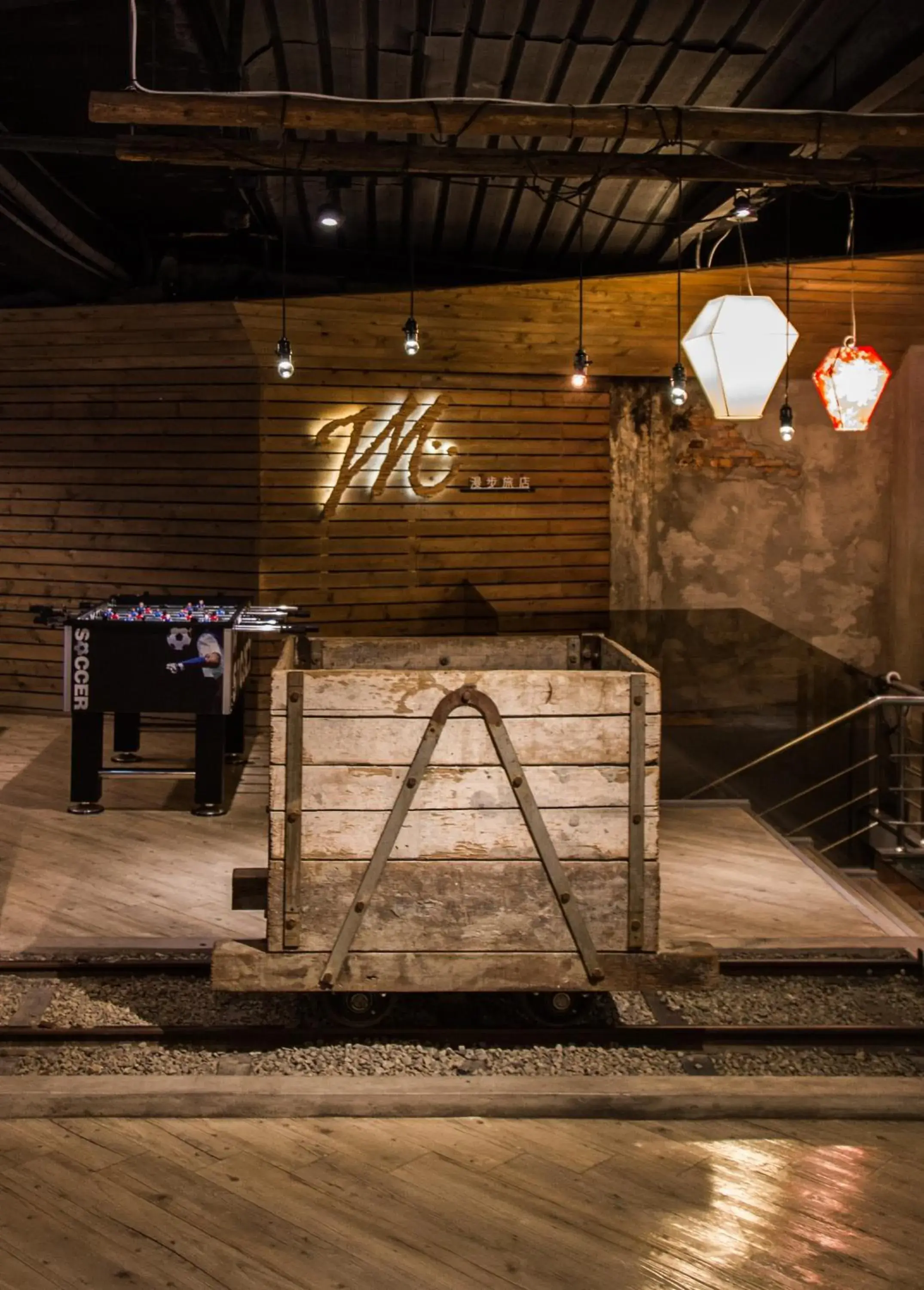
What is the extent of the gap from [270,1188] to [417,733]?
4.47 feet

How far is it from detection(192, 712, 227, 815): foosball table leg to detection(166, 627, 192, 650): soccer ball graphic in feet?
1.36

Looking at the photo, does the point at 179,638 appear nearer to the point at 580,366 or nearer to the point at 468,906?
the point at 580,366

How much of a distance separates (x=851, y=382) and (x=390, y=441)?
4403mm

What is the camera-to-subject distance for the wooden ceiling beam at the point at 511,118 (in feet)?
18.2

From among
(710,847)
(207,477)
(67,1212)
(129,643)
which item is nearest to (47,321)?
(207,477)

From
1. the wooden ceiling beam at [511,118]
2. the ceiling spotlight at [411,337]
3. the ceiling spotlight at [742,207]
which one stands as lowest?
the ceiling spotlight at [411,337]

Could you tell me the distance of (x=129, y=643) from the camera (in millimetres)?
7301

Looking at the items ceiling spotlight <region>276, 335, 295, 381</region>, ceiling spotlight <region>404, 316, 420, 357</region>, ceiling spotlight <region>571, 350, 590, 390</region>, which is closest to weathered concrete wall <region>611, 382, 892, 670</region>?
ceiling spotlight <region>571, 350, 590, 390</region>

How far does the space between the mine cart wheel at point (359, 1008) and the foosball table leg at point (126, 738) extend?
4.99 metres

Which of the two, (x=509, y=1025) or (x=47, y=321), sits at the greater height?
(x=47, y=321)

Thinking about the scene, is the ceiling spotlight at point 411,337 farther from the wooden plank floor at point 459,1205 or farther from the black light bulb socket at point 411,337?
the wooden plank floor at point 459,1205

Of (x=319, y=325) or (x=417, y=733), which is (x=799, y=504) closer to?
(x=319, y=325)

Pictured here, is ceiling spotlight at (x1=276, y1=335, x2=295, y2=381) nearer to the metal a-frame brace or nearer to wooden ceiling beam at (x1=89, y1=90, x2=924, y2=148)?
wooden ceiling beam at (x1=89, y1=90, x2=924, y2=148)

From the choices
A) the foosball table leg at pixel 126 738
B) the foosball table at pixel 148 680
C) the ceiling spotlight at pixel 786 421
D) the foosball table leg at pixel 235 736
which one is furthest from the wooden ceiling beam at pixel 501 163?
the foosball table leg at pixel 126 738
